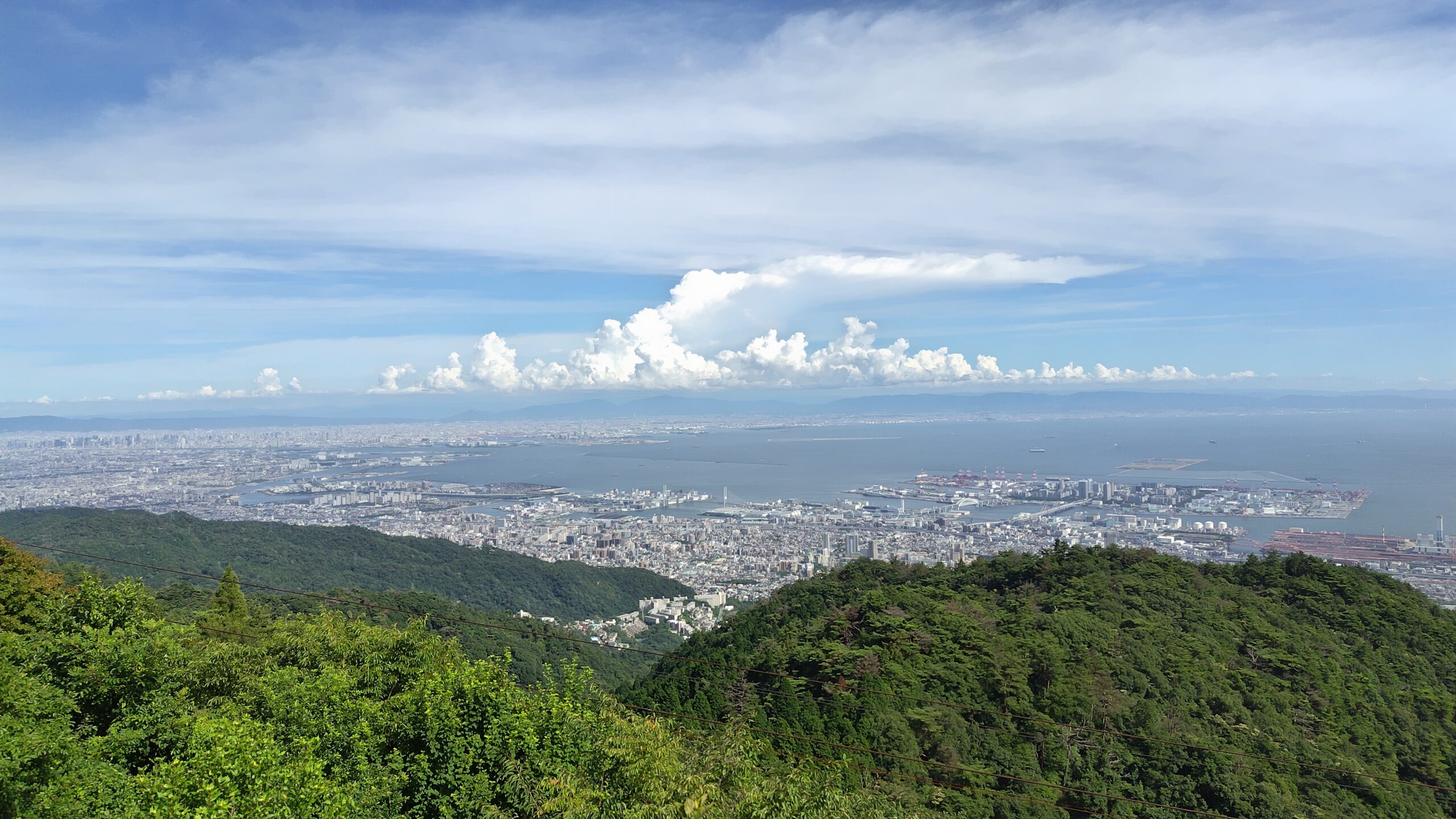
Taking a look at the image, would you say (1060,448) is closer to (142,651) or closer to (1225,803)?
(1225,803)

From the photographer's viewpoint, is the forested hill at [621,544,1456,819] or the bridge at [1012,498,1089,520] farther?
the bridge at [1012,498,1089,520]

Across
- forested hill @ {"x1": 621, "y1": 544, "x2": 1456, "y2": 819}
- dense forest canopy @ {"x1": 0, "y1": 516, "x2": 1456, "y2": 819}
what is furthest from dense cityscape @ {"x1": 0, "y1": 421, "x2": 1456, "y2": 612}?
dense forest canopy @ {"x1": 0, "y1": 516, "x2": 1456, "y2": 819}

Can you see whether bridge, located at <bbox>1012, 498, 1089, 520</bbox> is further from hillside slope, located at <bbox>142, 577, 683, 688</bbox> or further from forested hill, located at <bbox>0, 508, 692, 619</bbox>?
hillside slope, located at <bbox>142, 577, 683, 688</bbox>

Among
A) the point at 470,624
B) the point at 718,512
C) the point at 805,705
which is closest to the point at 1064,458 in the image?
the point at 718,512

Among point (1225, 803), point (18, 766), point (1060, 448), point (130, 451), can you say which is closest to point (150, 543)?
point (18, 766)

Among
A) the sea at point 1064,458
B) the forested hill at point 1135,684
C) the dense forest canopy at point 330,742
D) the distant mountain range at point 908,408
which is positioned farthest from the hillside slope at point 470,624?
the distant mountain range at point 908,408

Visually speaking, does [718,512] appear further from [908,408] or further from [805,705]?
[908,408]

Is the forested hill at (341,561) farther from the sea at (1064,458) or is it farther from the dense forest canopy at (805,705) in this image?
the sea at (1064,458)
